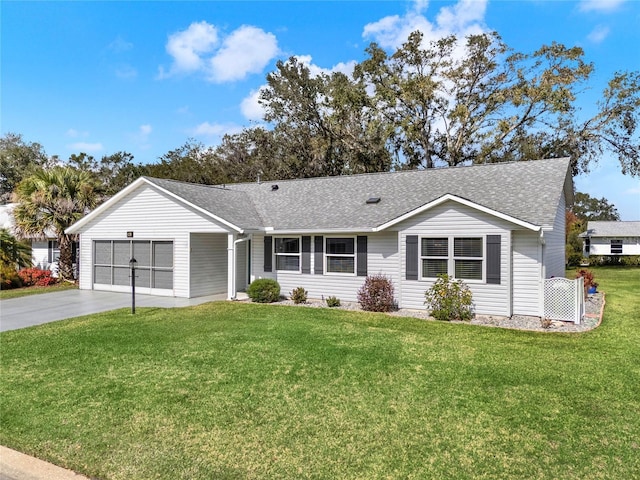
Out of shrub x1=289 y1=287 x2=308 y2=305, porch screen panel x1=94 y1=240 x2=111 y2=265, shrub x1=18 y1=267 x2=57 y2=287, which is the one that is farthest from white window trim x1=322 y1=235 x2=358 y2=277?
shrub x1=18 y1=267 x2=57 y2=287

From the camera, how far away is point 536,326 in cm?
1005

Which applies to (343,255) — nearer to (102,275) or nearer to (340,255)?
(340,255)

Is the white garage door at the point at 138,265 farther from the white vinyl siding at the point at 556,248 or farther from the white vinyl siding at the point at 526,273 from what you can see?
the white vinyl siding at the point at 556,248

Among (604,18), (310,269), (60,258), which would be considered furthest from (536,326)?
(60,258)

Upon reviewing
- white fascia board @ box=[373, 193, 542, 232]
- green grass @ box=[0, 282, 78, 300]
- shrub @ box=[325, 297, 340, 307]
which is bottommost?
green grass @ box=[0, 282, 78, 300]

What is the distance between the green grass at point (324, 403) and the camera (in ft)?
13.0

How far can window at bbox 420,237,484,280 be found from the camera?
11406 millimetres

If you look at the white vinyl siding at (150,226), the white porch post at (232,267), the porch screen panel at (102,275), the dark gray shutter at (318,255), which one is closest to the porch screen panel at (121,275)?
the porch screen panel at (102,275)

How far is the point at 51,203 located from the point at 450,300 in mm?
18025

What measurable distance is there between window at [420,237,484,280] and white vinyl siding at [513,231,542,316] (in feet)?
3.16

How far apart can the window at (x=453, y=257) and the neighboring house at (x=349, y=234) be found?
1.2 inches

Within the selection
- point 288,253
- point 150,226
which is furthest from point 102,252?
point 288,253

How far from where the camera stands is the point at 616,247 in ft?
133

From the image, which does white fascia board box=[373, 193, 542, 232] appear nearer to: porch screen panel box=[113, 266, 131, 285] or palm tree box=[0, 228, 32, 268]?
porch screen panel box=[113, 266, 131, 285]
